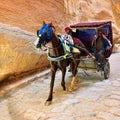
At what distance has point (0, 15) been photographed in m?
5.03

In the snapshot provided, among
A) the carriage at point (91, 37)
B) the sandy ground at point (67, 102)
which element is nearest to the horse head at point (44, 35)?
the sandy ground at point (67, 102)

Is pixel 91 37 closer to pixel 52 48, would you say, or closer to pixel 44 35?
pixel 52 48

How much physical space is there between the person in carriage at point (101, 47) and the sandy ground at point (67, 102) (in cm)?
55

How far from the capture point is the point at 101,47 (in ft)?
17.8

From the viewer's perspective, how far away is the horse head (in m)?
3.58

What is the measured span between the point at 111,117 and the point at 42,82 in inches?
107

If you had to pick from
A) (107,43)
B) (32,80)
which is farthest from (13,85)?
(107,43)

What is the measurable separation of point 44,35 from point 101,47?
2228 millimetres

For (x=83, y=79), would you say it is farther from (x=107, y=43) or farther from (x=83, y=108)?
(x=83, y=108)

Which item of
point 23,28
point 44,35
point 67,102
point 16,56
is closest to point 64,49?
point 44,35

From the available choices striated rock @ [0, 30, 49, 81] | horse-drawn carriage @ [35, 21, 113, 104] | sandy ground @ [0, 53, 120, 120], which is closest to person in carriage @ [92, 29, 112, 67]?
horse-drawn carriage @ [35, 21, 113, 104]

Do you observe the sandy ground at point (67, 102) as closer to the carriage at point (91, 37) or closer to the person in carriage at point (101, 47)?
the carriage at point (91, 37)

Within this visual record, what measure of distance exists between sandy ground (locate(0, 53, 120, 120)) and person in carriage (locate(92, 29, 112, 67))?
21.6 inches

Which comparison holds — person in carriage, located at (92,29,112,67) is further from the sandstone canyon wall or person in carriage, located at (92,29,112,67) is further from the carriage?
the sandstone canyon wall
